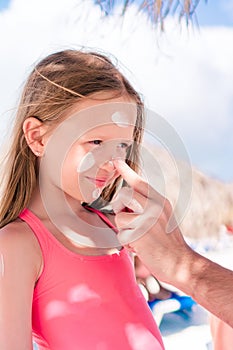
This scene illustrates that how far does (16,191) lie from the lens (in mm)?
1270

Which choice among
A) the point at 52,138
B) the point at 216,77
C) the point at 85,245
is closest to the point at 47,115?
the point at 52,138

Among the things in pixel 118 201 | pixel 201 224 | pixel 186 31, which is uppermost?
pixel 118 201

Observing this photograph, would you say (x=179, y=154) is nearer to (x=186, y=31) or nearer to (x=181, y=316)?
(x=181, y=316)

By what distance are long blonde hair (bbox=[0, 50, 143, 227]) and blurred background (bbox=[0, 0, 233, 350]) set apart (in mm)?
2583

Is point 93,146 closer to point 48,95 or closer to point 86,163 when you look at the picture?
point 86,163

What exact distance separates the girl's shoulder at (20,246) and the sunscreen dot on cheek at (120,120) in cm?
27

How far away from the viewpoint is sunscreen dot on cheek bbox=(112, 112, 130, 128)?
3.92ft

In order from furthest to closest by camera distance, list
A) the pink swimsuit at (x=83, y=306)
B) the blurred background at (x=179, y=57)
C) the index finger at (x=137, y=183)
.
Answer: the blurred background at (x=179, y=57)
the pink swimsuit at (x=83, y=306)
the index finger at (x=137, y=183)

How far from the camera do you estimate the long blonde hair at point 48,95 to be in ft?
4.04

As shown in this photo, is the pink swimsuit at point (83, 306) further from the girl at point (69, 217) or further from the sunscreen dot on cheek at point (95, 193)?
the sunscreen dot on cheek at point (95, 193)

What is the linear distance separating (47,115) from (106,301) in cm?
39

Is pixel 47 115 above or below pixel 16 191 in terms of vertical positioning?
above

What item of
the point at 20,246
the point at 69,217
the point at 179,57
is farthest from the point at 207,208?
the point at 20,246

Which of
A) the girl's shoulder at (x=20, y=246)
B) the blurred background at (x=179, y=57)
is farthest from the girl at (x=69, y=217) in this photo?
the blurred background at (x=179, y=57)
